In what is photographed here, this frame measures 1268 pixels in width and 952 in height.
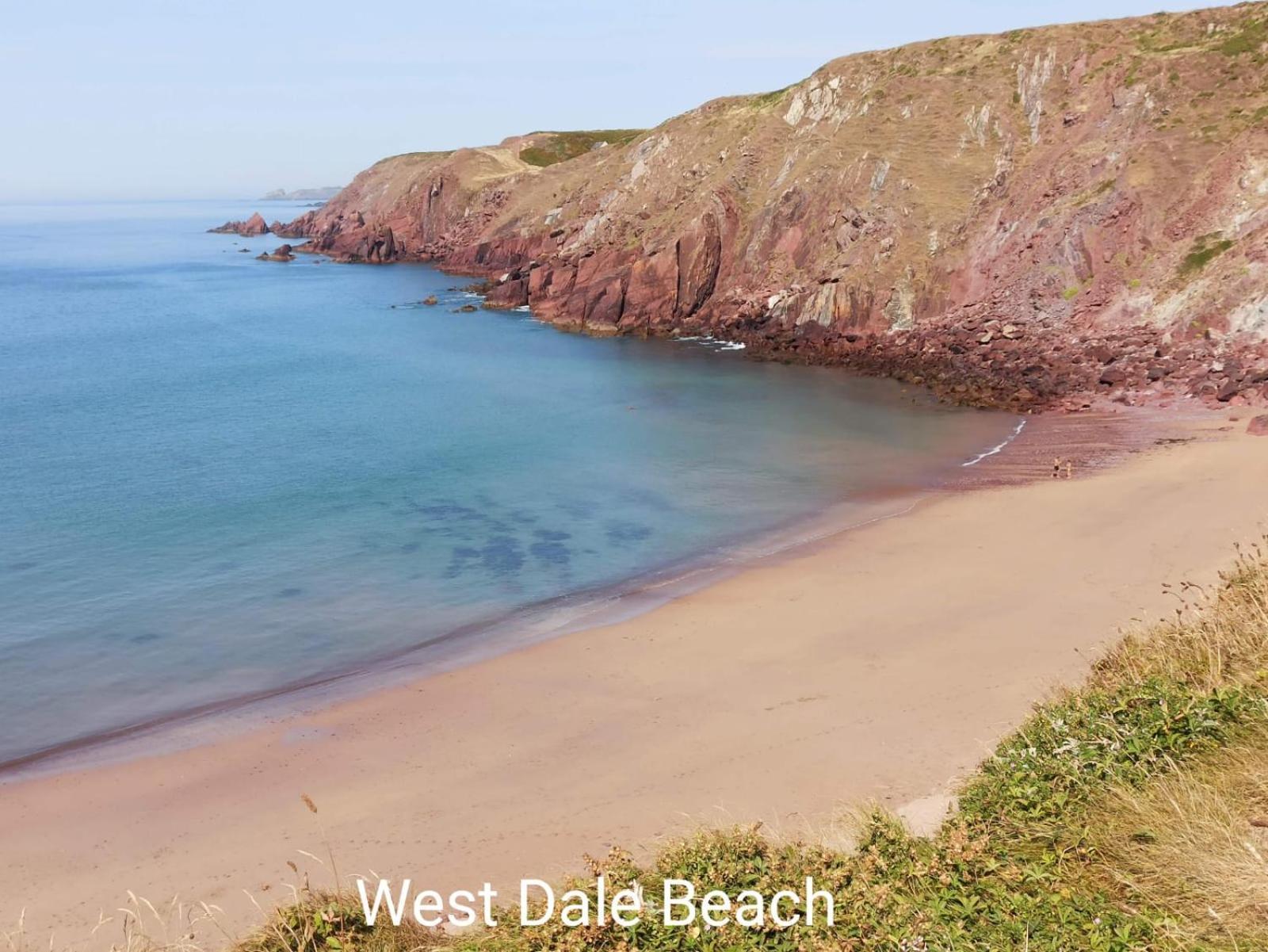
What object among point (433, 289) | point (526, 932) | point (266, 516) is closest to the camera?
point (526, 932)

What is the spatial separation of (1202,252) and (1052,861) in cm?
4530

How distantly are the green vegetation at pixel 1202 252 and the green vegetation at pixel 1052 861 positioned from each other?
40.6 metres

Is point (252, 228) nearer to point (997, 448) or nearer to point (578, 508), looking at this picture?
point (578, 508)

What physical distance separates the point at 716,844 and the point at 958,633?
46.3 ft

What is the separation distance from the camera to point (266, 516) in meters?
32.8

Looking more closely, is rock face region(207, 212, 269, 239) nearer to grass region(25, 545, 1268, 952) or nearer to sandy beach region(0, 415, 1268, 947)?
sandy beach region(0, 415, 1268, 947)

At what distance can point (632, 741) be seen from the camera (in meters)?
17.8

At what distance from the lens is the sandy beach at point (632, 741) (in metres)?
14.7

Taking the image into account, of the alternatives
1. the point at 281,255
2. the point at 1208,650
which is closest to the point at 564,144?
the point at 281,255

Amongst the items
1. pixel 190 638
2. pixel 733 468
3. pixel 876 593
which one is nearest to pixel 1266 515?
pixel 876 593

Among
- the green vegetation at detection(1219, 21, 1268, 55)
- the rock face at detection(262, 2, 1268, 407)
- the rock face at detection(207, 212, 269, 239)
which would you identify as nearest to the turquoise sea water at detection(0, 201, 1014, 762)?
the rock face at detection(262, 2, 1268, 407)

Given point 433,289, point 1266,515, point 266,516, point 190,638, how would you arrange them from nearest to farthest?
point 190,638
point 1266,515
point 266,516
point 433,289

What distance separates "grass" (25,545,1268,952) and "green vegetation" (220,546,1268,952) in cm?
2

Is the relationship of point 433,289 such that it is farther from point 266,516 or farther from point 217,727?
point 217,727
